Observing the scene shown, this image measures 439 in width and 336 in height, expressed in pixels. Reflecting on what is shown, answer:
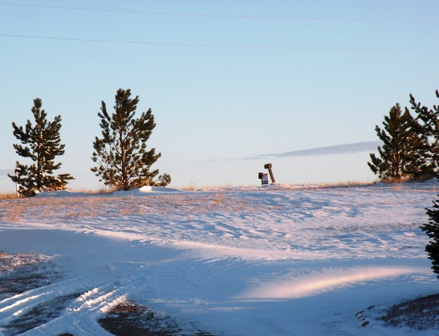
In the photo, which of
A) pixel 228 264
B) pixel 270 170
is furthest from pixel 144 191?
pixel 228 264

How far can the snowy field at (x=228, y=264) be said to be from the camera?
7.39m

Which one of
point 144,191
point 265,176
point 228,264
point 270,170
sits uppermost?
point 270,170

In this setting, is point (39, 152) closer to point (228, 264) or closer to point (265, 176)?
point (265, 176)

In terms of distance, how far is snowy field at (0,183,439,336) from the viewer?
7387mm

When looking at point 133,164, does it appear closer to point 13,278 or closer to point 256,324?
point 13,278

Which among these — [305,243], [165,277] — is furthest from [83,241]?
[305,243]

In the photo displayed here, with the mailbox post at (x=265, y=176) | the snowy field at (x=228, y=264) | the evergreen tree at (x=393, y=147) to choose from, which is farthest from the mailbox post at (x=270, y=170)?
the snowy field at (x=228, y=264)

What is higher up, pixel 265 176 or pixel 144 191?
pixel 265 176

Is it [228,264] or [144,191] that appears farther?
[144,191]

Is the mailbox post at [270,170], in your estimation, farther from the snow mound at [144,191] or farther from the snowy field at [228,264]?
the snowy field at [228,264]

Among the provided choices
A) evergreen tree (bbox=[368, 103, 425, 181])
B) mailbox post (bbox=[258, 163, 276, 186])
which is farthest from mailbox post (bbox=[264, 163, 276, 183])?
evergreen tree (bbox=[368, 103, 425, 181])

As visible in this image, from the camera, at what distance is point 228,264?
1088 cm

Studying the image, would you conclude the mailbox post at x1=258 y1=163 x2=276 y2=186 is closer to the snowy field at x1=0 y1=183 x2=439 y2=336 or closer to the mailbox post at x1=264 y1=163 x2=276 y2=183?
the mailbox post at x1=264 y1=163 x2=276 y2=183

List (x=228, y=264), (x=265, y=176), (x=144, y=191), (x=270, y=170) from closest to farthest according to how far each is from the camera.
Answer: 1. (x=228, y=264)
2. (x=144, y=191)
3. (x=265, y=176)
4. (x=270, y=170)
